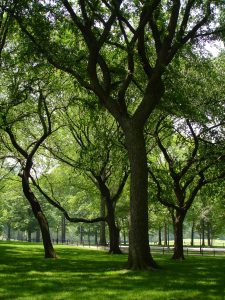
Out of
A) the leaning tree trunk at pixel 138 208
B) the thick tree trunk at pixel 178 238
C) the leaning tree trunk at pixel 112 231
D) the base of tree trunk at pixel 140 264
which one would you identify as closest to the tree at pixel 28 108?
the leaning tree trunk at pixel 138 208

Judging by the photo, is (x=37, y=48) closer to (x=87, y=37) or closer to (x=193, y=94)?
(x=87, y=37)

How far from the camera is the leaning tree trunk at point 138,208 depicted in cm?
1597

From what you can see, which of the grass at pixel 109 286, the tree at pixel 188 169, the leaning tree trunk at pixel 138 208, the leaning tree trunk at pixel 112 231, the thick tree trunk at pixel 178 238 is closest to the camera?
the grass at pixel 109 286

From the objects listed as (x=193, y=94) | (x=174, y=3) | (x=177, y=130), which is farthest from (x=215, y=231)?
(x=174, y=3)

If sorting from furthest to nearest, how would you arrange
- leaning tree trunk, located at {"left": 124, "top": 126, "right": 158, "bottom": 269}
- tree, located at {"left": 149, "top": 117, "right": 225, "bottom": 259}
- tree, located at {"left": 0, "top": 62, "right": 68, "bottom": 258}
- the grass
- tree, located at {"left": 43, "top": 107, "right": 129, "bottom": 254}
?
1. tree, located at {"left": 43, "top": 107, "right": 129, "bottom": 254}
2. tree, located at {"left": 149, "top": 117, "right": 225, "bottom": 259}
3. tree, located at {"left": 0, "top": 62, "right": 68, "bottom": 258}
4. leaning tree trunk, located at {"left": 124, "top": 126, "right": 158, "bottom": 269}
5. the grass

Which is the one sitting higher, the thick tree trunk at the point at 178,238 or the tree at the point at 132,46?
the tree at the point at 132,46

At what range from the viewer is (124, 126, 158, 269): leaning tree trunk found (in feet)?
52.4

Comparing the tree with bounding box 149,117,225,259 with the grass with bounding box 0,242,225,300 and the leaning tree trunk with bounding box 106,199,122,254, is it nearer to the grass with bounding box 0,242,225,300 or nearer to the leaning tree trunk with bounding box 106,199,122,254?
the leaning tree trunk with bounding box 106,199,122,254

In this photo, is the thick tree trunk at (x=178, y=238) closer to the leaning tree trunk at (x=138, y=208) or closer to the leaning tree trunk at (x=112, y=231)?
the leaning tree trunk at (x=112, y=231)

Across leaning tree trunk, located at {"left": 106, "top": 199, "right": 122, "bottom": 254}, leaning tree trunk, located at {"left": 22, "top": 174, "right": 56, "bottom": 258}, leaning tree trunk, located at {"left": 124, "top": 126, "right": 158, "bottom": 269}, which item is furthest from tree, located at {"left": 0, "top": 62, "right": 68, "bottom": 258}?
leaning tree trunk, located at {"left": 106, "top": 199, "right": 122, "bottom": 254}

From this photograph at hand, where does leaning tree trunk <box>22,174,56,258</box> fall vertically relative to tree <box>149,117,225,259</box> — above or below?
below

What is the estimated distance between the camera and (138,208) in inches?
637

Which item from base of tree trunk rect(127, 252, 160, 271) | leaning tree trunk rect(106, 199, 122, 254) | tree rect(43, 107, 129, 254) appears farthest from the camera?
leaning tree trunk rect(106, 199, 122, 254)

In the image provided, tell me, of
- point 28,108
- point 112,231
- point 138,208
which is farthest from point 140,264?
point 112,231
